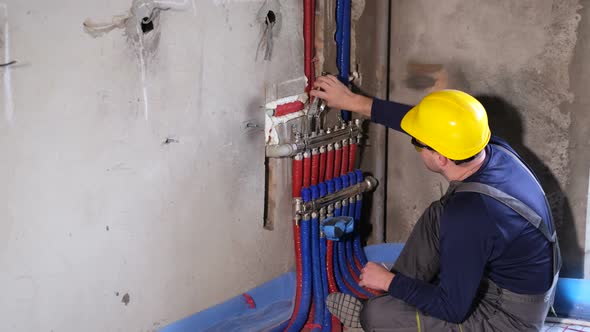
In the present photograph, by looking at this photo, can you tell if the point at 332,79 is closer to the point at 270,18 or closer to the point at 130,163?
the point at 270,18

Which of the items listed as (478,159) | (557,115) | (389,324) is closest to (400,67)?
(557,115)

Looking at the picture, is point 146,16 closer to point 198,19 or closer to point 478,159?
point 198,19

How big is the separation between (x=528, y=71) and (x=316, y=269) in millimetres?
1106

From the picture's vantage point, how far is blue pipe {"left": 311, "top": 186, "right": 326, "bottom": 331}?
2330 mm

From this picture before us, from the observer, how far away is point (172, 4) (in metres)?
1.85

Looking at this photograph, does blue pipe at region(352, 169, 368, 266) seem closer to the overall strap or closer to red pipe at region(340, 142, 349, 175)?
red pipe at region(340, 142, 349, 175)

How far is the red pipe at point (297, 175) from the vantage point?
229 centimetres

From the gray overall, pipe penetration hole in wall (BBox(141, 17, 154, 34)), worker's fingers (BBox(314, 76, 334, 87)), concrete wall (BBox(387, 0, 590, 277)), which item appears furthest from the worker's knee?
pipe penetration hole in wall (BBox(141, 17, 154, 34))

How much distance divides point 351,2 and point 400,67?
381mm

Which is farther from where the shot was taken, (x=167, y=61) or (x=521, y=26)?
(x=521, y=26)

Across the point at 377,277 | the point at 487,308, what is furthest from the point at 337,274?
the point at 487,308

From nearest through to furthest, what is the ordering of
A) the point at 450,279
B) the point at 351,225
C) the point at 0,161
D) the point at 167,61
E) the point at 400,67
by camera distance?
the point at 0,161
the point at 450,279
the point at 167,61
the point at 351,225
the point at 400,67

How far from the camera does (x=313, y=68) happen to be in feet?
7.91

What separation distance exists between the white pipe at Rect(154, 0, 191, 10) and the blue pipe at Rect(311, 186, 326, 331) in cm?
81
